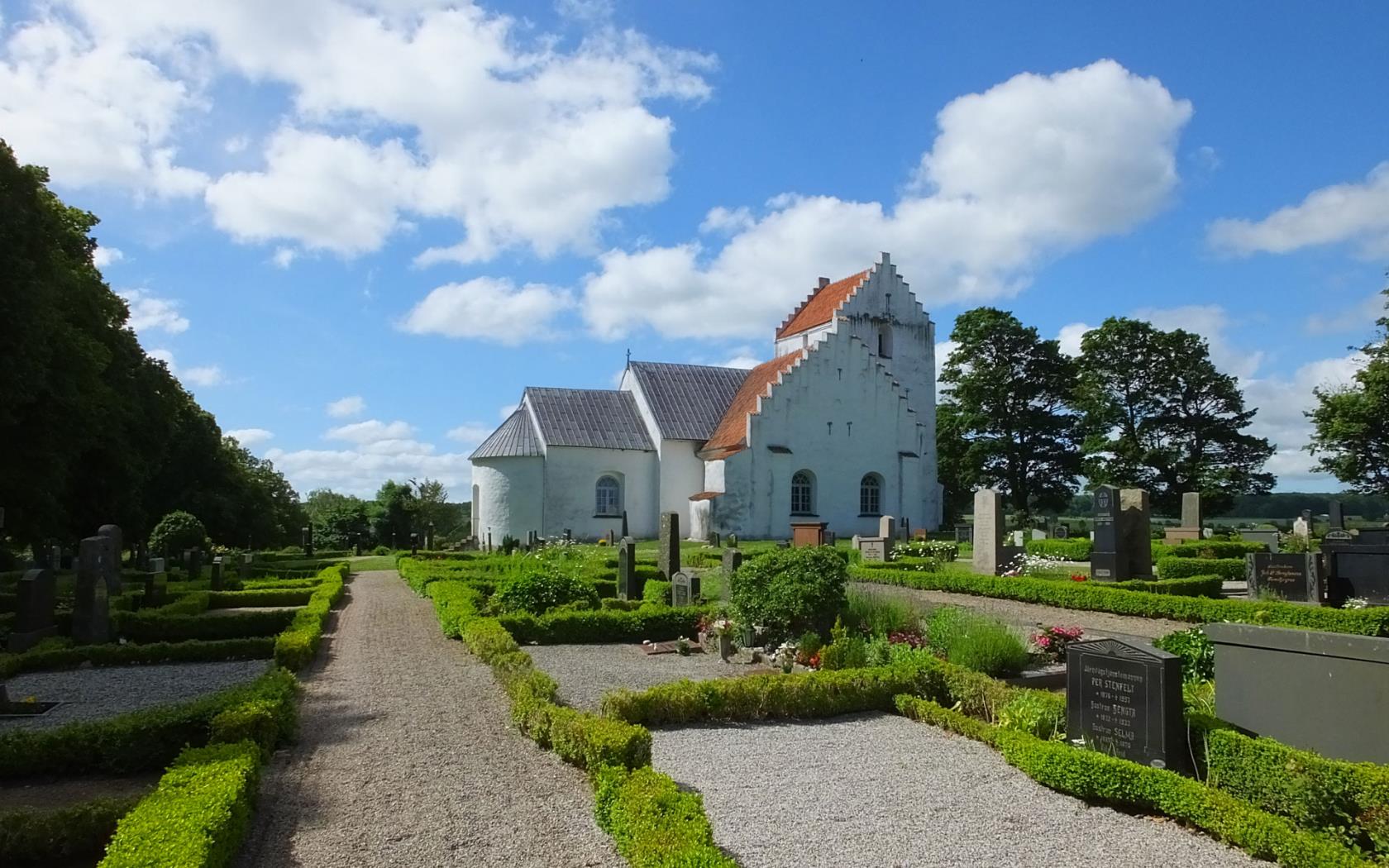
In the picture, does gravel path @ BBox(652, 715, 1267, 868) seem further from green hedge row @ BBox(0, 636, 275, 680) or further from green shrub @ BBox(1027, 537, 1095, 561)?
green shrub @ BBox(1027, 537, 1095, 561)

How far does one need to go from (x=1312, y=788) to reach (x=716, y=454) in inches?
1171

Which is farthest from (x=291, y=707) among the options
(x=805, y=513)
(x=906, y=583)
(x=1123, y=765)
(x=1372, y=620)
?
(x=805, y=513)

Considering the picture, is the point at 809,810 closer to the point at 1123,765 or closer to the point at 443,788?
the point at 1123,765

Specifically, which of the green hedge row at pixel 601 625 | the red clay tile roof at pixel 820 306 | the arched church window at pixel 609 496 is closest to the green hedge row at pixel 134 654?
the green hedge row at pixel 601 625

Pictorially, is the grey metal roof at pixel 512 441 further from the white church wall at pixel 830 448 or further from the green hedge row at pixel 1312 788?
the green hedge row at pixel 1312 788

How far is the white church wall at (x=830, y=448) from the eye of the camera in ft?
111

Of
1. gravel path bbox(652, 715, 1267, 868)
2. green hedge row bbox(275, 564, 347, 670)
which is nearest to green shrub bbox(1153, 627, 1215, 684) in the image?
gravel path bbox(652, 715, 1267, 868)

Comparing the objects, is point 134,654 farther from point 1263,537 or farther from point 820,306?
point 820,306

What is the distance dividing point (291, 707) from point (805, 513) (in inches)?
1132

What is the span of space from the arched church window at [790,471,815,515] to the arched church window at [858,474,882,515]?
2.22 metres

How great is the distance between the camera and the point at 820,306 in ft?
137

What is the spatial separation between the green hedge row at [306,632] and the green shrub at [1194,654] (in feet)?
27.7

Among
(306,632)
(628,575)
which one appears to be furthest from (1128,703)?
(628,575)

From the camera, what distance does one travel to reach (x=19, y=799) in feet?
18.8
